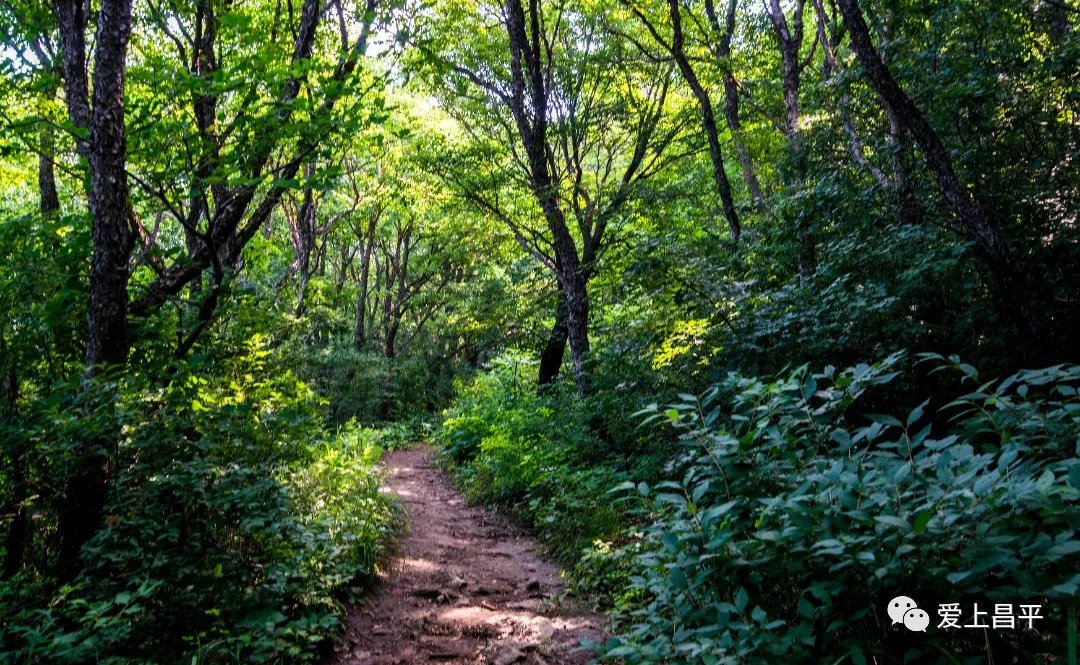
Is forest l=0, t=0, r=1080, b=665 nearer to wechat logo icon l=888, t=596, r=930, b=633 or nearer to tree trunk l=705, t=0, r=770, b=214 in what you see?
wechat logo icon l=888, t=596, r=930, b=633

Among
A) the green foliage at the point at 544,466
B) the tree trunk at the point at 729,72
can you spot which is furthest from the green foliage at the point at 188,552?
the tree trunk at the point at 729,72

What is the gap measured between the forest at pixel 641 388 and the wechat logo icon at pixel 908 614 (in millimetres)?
18

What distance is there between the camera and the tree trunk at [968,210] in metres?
5.29

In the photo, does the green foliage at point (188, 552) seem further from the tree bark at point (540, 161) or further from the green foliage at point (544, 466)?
the tree bark at point (540, 161)

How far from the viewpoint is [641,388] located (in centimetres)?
791

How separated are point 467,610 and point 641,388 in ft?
11.7

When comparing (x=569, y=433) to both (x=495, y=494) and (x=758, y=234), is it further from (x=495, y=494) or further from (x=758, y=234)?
(x=758, y=234)

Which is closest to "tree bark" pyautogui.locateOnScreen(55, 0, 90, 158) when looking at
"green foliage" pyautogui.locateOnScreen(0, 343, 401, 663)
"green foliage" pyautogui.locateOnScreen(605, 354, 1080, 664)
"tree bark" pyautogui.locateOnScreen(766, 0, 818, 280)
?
"green foliage" pyautogui.locateOnScreen(0, 343, 401, 663)

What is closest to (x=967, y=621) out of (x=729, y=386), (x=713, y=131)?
(x=729, y=386)

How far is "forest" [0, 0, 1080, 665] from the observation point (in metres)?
2.47

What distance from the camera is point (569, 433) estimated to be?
9.43 m

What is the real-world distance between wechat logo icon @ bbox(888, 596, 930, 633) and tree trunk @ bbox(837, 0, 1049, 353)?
167 inches

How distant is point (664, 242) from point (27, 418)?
265 inches

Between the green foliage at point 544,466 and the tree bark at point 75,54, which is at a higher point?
the tree bark at point 75,54
